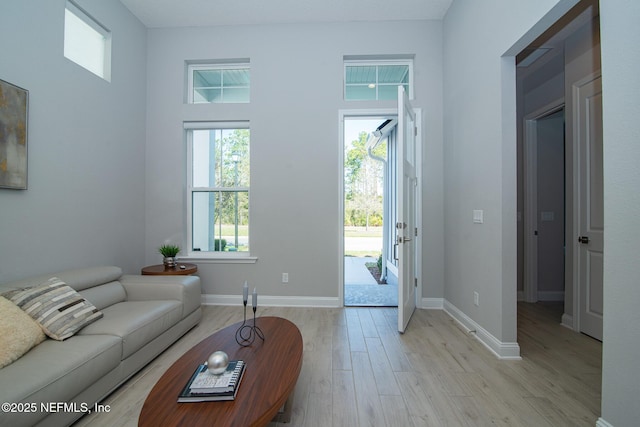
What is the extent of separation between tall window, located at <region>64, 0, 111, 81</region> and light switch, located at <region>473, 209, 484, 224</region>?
13.4 feet

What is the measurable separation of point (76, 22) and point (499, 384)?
4782 mm

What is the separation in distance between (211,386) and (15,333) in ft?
3.91

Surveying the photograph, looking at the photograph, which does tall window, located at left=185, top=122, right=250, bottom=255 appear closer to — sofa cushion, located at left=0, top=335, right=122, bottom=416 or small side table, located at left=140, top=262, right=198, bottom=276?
small side table, located at left=140, top=262, right=198, bottom=276

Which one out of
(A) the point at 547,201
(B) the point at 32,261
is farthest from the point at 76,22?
(A) the point at 547,201

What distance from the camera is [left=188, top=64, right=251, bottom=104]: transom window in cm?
348

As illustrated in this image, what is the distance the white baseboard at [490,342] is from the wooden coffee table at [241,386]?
5.48 feet

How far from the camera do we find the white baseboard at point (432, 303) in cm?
322

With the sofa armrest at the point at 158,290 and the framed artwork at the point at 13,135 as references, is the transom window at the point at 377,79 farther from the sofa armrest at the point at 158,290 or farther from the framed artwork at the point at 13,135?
the framed artwork at the point at 13,135

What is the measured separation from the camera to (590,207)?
2551 millimetres

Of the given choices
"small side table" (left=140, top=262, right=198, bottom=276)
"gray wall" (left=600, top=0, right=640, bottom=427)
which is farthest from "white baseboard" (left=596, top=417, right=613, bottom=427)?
"small side table" (left=140, top=262, right=198, bottom=276)

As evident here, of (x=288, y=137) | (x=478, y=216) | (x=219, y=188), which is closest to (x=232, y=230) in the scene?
(x=219, y=188)

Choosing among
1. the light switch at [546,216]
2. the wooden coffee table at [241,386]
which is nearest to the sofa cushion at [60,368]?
the wooden coffee table at [241,386]

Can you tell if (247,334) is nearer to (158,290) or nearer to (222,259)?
(158,290)

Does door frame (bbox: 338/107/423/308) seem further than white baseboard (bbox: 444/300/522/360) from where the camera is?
Yes
